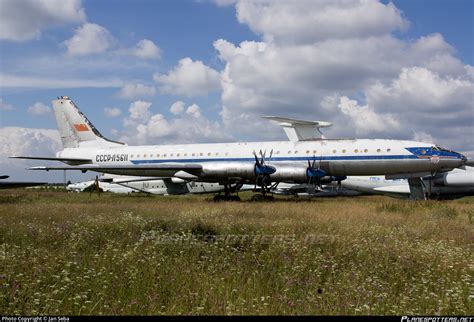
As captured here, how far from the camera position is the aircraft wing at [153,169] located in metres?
30.2

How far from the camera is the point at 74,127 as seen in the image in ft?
131

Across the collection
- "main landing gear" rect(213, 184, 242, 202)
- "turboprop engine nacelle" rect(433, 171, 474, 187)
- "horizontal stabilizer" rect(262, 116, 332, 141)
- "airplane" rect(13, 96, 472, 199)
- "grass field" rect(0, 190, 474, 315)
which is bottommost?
"grass field" rect(0, 190, 474, 315)

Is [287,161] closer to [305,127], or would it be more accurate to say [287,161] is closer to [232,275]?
[305,127]

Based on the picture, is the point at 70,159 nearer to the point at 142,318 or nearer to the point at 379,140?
the point at 379,140

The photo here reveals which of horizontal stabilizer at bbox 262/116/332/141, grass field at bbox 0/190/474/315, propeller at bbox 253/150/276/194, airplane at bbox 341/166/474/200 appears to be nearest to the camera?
grass field at bbox 0/190/474/315

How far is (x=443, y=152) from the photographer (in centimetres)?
2789

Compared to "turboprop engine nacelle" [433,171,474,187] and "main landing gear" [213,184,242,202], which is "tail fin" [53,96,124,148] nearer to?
"main landing gear" [213,184,242,202]

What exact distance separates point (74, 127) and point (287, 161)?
799 inches

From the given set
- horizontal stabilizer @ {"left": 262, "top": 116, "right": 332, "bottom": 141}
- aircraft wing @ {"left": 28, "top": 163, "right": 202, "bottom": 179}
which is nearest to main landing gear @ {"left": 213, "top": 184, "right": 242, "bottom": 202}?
aircraft wing @ {"left": 28, "top": 163, "right": 202, "bottom": 179}

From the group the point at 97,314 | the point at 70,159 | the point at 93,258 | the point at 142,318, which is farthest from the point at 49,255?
the point at 70,159

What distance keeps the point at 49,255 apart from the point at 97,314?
3.02m

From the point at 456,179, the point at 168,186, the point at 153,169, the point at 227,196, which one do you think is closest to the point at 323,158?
the point at 227,196

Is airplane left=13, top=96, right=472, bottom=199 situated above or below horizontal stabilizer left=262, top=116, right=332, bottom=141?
below

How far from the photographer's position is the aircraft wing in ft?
99.1
